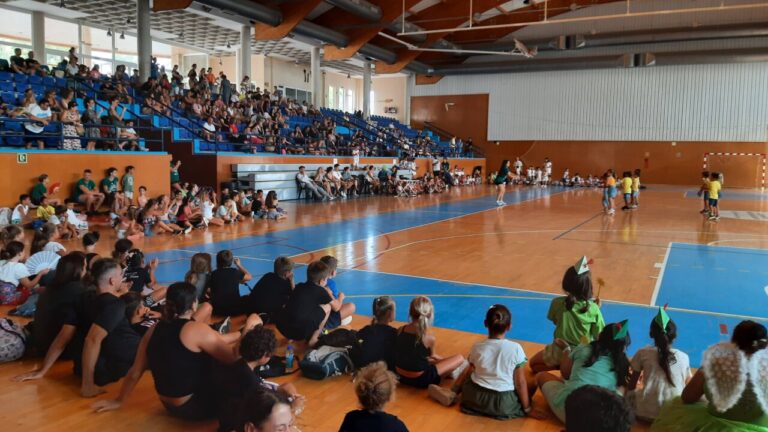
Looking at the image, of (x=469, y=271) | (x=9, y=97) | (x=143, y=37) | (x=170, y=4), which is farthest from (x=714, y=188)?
(x=9, y=97)

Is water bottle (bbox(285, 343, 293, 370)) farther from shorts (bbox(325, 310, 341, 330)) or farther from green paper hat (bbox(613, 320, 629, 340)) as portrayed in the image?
green paper hat (bbox(613, 320, 629, 340))

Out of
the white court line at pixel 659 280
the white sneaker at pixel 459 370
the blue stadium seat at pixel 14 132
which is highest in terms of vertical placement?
the blue stadium seat at pixel 14 132

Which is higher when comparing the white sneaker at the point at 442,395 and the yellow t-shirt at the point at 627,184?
the yellow t-shirt at the point at 627,184

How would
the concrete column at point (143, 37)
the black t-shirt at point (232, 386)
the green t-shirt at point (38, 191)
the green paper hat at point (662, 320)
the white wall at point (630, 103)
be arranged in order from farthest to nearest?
the white wall at point (630, 103)
the concrete column at point (143, 37)
the green t-shirt at point (38, 191)
the green paper hat at point (662, 320)
the black t-shirt at point (232, 386)

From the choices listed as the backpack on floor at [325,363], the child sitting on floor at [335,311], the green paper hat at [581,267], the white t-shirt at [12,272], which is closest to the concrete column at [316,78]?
the white t-shirt at [12,272]

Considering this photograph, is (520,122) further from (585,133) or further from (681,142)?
(681,142)

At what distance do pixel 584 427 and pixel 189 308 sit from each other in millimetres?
2498

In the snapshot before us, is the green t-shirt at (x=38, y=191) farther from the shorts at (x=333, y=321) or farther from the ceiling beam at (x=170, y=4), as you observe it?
the shorts at (x=333, y=321)

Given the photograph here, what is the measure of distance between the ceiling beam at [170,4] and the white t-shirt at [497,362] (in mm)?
18097

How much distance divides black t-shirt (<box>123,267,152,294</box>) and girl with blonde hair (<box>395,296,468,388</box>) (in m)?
3.06

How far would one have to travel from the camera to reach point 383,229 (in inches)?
512

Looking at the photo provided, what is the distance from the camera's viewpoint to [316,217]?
49.1 ft

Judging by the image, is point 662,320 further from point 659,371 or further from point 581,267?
point 581,267

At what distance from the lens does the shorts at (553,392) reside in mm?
3817
